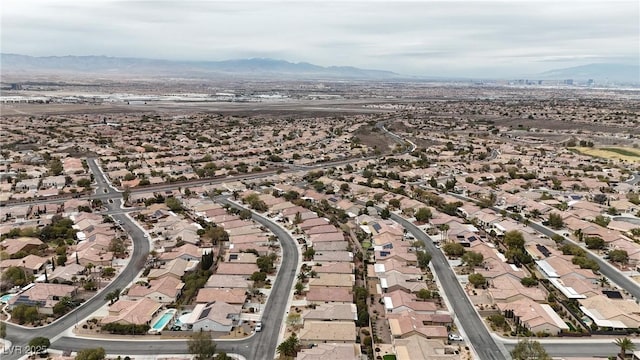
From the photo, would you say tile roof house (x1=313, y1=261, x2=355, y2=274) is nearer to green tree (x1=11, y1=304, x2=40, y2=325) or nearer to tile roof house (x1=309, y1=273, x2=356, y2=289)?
tile roof house (x1=309, y1=273, x2=356, y2=289)

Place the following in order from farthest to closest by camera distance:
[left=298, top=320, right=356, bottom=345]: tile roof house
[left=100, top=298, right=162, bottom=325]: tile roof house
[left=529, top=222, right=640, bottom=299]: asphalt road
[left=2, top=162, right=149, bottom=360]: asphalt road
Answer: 1. [left=529, top=222, right=640, bottom=299]: asphalt road
2. [left=100, top=298, right=162, bottom=325]: tile roof house
3. [left=2, top=162, right=149, bottom=360]: asphalt road
4. [left=298, top=320, right=356, bottom=345]: tile roof house

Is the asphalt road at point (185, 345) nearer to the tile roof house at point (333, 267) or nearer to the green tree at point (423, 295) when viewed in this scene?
the tile roof house at point (333, 267)

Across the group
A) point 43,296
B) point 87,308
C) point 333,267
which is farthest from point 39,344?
point 333,267

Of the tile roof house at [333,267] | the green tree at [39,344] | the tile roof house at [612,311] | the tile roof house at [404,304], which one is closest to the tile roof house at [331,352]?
the tile roof house at [404,304]

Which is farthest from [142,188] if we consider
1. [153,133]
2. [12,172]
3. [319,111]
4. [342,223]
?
[319,111]

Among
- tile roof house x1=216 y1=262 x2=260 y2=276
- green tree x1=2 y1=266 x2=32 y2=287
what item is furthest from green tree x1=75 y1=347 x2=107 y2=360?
green tree x1=2 y1=266 x2=32 y2=287

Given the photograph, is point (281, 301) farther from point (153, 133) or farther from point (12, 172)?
point (153, 133)
